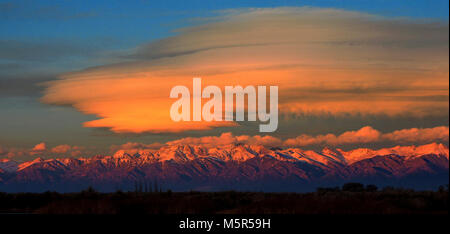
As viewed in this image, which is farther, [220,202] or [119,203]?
[220,202]

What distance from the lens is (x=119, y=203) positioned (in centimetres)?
7712

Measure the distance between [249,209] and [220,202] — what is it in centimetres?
1174
